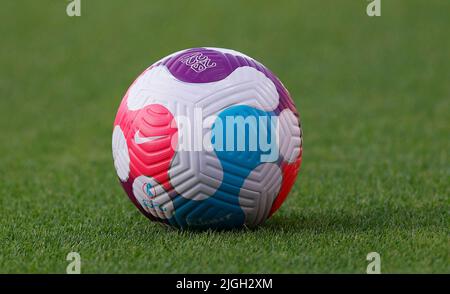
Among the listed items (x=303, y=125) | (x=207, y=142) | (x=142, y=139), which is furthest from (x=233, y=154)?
(x=303, y=125)

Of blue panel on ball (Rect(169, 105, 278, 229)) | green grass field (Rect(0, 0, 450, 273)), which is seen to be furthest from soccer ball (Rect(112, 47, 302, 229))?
green grass field (Rect(0, 0, 450, 273))

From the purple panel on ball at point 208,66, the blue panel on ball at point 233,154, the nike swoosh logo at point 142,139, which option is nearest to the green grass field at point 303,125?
the blue panel on ball at point 233,154

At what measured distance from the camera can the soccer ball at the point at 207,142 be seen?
218 inches

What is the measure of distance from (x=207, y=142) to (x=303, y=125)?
6.23 meters

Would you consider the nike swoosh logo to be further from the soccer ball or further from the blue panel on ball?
the blue panel on ball

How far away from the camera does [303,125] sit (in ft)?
38.1

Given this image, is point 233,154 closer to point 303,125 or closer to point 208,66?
point 208,66

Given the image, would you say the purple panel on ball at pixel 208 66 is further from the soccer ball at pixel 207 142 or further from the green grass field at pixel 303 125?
the green grass field at pixel 303 125

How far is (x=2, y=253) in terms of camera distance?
5480 millimetres
